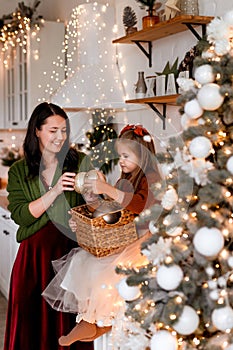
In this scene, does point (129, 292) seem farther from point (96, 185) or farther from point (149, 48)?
point (149, 48)

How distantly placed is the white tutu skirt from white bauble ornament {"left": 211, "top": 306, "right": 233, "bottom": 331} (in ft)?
1.73

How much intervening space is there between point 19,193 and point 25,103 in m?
2.72

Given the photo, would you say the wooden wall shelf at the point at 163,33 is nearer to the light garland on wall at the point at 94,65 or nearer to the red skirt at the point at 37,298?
the light garland on wall at the point at 94,65

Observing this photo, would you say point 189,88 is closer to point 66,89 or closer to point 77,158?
point 77,158

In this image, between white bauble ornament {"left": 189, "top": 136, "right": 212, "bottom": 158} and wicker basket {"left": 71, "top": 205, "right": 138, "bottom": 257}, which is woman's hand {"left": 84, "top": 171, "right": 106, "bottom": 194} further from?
white bauble ornament {"left": 189, "top": 136, "right": 212, "bottom": 158}

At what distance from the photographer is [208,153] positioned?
1.59m

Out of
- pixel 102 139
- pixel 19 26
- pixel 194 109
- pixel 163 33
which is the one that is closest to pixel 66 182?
pixel 194 109

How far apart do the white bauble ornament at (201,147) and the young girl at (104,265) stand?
592 mm

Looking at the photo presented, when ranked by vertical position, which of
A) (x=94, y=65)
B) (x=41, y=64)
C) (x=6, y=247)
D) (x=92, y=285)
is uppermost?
(x=41, y=64)

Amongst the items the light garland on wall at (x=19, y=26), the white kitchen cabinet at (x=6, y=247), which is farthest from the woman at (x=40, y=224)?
the light garland on wall at (x=19, y=26)

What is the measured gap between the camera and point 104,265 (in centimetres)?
218

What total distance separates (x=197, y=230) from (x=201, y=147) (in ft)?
0.75

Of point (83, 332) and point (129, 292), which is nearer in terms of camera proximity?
point (129, 292)

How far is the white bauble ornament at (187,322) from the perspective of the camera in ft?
5.11
